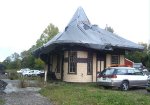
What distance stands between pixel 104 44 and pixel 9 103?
1743 cm

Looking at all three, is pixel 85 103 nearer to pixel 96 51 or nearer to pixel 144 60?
pixel 96 51

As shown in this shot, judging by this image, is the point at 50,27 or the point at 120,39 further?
the point at 50,27

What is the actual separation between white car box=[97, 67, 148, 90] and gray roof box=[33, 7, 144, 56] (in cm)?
619

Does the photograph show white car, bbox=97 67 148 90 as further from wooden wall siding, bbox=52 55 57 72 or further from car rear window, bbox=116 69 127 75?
wooden wall siding, bbox=52 55 57 72

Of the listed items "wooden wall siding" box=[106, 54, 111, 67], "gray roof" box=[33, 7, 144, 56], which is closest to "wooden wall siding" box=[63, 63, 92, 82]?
"gray roof" box=[33, 7, 144, 56]

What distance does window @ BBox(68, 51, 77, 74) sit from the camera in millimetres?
31750

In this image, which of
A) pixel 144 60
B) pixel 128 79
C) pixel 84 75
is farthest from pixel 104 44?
pixel 144 60

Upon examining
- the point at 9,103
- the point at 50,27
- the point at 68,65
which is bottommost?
the point at 9,103

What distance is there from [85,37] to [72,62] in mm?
2687

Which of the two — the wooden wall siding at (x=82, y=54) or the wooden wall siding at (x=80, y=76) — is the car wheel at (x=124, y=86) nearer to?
the wooden wall siding at (x=80, y=76)

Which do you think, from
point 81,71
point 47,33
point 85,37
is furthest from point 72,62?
point 47,33

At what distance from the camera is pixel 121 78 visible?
24.8 metres

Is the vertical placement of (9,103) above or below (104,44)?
below

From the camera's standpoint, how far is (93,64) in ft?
107
